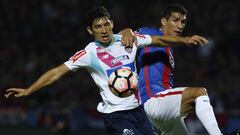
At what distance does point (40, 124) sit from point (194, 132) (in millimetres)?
3637

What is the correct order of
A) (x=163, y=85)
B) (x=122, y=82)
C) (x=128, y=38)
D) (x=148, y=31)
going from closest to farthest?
1. (x=122, y=82)
2. (x=128, y=38)
3. (x=163, y=85)
4. (x=148, y=31)

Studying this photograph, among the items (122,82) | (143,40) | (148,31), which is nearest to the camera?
(122,82)

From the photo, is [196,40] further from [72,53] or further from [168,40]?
[72,53]

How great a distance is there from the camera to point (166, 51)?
7.73m

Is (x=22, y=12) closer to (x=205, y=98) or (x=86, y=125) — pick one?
(x=86, y=125)

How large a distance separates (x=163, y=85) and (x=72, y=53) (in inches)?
336

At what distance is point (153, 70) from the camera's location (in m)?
7.68

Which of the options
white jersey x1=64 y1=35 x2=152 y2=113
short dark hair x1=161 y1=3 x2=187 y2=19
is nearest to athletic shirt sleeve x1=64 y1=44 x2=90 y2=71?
white jersey x1=64 y1=35 x2=152 y2=113

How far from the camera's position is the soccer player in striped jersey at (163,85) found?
7328mm

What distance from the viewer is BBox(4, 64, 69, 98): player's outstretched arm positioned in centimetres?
692

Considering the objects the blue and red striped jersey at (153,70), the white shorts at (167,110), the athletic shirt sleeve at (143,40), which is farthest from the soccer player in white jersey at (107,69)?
the blue and red striped jersey at (153,70)

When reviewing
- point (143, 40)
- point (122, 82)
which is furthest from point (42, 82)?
point (143, 40)

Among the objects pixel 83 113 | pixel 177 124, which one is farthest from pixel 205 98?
pixel 83 113

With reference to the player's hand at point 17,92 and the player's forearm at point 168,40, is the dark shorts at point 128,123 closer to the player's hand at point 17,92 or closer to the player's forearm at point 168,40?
the player's forearm at point 168,40
